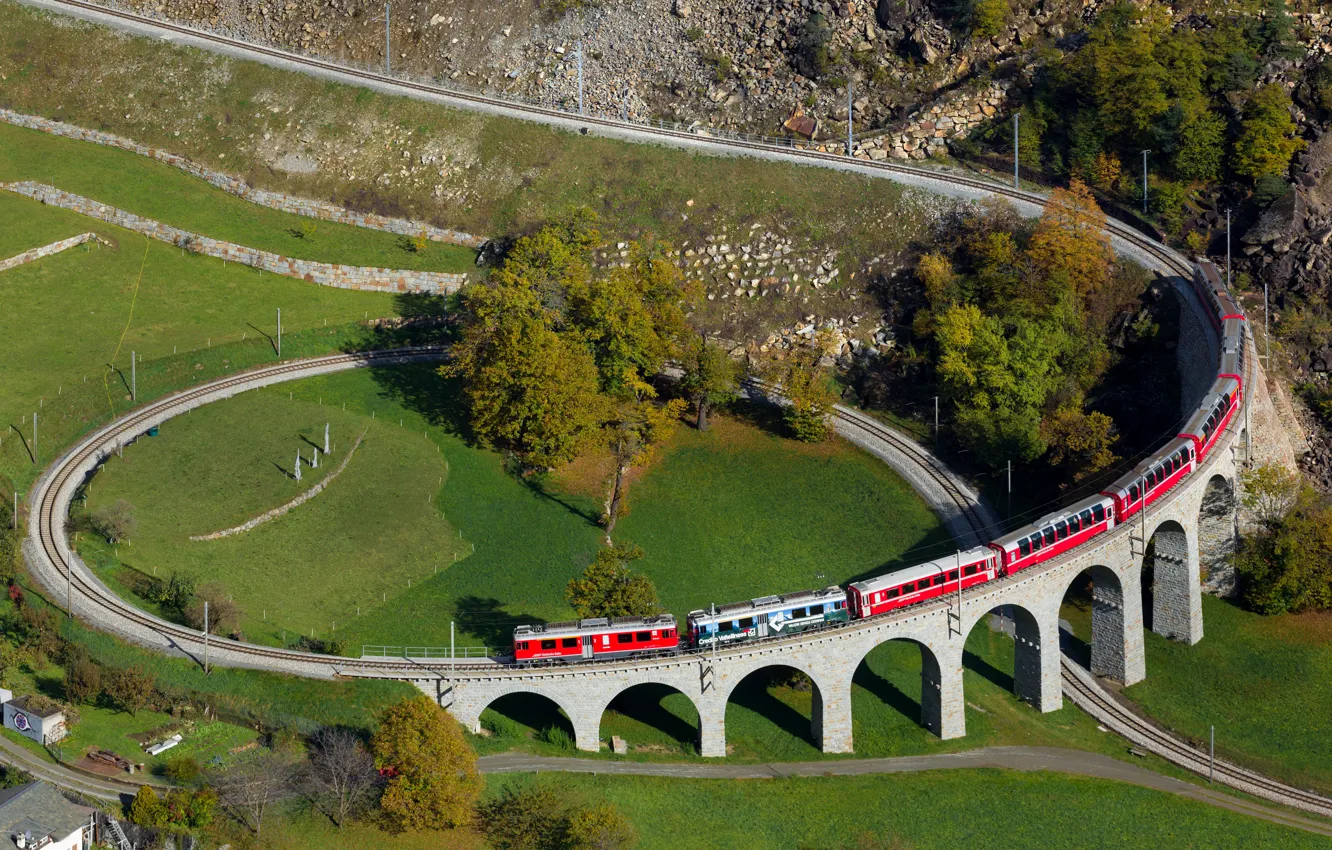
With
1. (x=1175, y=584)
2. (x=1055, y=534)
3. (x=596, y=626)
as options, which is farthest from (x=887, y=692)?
(x=1175, y=584)

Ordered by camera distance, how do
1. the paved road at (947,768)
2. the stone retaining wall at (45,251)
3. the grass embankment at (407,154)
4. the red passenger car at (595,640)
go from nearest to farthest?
the paved road at (947,768)
the red passenger car at (595,640)
the stone retaining wall at (45,251)
the grass embankment at (407,154)

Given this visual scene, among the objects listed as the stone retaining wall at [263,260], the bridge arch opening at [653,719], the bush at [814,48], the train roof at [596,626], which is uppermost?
the bush at [814,48]

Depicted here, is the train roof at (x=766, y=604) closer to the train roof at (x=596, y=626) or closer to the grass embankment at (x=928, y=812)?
the train roof at (x=596, y=626)

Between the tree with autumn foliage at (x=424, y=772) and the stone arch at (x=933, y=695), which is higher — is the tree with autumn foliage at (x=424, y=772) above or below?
below

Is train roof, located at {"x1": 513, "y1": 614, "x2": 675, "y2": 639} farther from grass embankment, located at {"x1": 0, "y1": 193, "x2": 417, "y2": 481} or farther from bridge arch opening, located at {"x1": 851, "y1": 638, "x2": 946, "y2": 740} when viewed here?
grass embankment, located at {"x1": 0, "y1": 193, "x2": 417, "y2": 481}

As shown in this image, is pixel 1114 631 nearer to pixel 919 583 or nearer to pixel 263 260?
pixel 919 583

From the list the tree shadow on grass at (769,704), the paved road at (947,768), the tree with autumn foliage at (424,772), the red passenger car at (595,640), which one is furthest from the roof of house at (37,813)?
the tree shadow on grass at (769,704)
